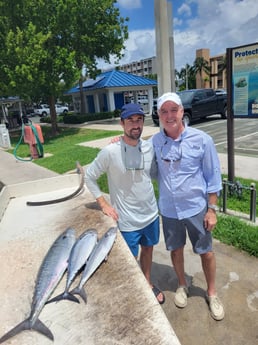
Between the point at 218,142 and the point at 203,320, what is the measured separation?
346 inches

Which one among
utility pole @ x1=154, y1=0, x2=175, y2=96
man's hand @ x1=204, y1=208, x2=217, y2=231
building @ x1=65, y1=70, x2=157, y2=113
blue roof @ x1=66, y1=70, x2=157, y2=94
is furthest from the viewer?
building @ x1=65, y1=70, x2=157, y2=113

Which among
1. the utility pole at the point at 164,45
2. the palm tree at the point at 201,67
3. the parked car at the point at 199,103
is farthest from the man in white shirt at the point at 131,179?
the palm tree at the point at 201,67

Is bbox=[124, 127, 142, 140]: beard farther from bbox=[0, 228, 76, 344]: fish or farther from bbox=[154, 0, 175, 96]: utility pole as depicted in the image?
bbox=[154, 0, 175, 96]: utility pole

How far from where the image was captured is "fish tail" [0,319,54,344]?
1.51 metres

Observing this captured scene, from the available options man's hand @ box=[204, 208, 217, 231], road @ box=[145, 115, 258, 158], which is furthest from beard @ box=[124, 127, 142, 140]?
road @ box=[145, 115, 258, 158]

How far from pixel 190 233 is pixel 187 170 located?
23.3 inches

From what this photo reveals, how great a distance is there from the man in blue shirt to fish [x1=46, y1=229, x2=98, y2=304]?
68cm

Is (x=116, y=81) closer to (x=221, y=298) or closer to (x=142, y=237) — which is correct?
(x=142, y=237)

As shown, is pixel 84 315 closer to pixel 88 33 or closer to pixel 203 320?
pixel 203 320

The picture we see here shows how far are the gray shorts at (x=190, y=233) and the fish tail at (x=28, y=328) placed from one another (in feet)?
4.41

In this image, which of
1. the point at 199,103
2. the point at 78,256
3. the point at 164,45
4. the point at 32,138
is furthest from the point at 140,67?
the point at 78,256

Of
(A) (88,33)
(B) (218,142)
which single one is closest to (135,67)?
(A) (88,33)

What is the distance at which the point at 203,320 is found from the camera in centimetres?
259

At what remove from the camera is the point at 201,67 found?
222 ft
